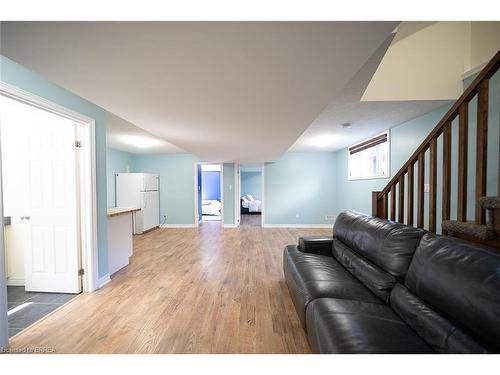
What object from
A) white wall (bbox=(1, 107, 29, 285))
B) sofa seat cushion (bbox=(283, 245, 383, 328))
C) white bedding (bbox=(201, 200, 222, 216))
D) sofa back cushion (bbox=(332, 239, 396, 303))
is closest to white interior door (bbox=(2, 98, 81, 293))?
white wall (bbox=(1, 107, 29, 285))

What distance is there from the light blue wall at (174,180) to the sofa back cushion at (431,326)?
5.70 meters

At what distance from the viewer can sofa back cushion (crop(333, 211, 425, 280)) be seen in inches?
60.4

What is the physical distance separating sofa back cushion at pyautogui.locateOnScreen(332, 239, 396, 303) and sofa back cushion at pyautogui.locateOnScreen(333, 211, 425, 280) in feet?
0.15

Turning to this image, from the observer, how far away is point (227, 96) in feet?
4.92

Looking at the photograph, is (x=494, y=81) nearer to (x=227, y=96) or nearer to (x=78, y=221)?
(x=227, y=96)

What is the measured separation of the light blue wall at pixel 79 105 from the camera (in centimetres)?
163

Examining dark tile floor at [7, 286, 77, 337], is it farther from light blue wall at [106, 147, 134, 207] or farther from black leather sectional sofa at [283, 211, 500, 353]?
light blue wall at [106, 147, 134, 207]

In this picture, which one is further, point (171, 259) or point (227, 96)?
point (171, 259)

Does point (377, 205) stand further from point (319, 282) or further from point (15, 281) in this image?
point (15, 281)

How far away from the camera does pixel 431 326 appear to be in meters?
1.08

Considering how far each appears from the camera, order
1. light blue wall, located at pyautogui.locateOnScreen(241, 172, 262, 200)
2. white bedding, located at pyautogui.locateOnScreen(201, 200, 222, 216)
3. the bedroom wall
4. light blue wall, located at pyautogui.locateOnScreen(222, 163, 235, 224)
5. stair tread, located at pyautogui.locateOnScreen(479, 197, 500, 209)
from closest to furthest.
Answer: stair tread, located at pyautogui.locateOnScreen(479, 197, 500, 209) < light blue wall, located at pyautogui.locateOnScreen(222, 163, 235, 224) < white bedding, located at pyautogui.locateOnScreen(201, 200, 222, 216) < the bedroom wall < light blue wall, located at pyautogui.locateOnScreen(241, 172, 262, 200)

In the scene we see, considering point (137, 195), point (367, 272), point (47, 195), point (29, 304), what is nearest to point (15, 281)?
point (29, 304)
